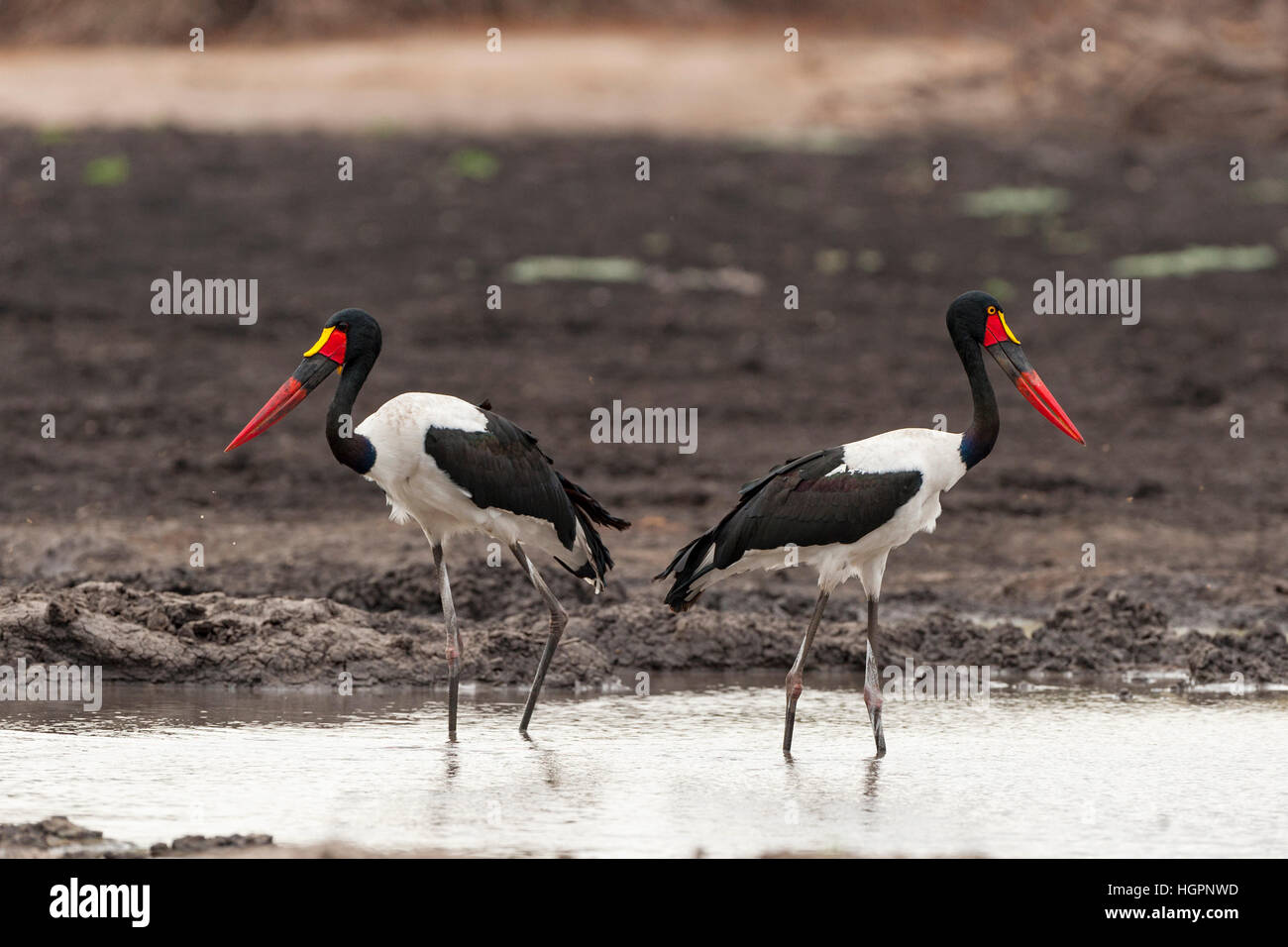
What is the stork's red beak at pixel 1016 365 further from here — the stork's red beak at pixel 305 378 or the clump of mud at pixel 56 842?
the clump of mud at pixel 56 842

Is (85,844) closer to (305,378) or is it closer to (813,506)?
(305,378)

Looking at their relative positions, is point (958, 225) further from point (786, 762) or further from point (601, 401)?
point (786, 762)

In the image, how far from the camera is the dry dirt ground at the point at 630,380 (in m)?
9.48

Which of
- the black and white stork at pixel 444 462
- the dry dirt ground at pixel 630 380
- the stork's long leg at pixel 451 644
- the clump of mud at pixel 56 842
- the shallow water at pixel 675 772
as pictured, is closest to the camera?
the clump of mud at pixel 56 842

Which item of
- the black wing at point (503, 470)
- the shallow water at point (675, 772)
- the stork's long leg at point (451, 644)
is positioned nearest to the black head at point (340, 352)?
the black wing at point (503, 470)

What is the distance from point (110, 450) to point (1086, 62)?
16770 mm

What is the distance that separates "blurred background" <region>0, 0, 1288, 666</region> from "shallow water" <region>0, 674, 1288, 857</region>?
137 cm

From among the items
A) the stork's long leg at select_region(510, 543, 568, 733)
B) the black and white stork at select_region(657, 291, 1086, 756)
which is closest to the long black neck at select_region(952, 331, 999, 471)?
the black and white stork at select_region(657, 291, 1086, 756)

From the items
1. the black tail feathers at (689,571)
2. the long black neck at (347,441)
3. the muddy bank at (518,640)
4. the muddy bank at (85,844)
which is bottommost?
the muddy bank at (85,844)

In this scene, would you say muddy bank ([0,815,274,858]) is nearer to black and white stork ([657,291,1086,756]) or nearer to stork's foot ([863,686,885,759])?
black and white stork ([657,291,1086,756])

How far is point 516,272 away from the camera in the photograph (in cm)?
1761

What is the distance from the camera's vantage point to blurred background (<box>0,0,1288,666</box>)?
11.7 metres

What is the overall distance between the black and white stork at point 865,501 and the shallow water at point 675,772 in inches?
20.4

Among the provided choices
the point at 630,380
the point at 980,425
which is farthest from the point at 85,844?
the point at 630,380
